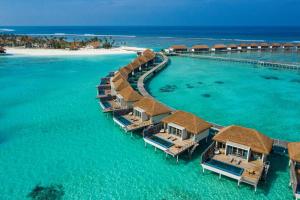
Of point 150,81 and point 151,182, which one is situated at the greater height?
point 150,81

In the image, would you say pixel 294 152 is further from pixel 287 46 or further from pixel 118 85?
pixel 287 46

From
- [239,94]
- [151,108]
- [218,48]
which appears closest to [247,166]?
[151,108]

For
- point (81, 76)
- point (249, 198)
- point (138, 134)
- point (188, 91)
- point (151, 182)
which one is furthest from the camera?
point (81, 76)

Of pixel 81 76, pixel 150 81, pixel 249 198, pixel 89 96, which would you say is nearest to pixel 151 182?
pixel 249 198

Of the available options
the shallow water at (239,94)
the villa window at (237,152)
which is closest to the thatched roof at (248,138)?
the villa window at (237,152)

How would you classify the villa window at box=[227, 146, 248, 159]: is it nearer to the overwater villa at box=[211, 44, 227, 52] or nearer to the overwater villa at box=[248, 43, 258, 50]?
the overwater villa at box=[211, 44, 227, 52]

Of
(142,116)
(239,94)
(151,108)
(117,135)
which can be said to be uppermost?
(151,108)

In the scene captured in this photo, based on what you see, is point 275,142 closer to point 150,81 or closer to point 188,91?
point 188,91

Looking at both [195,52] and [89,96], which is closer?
[89,96]

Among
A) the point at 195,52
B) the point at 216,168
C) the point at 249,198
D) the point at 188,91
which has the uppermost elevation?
the point at 195,52
